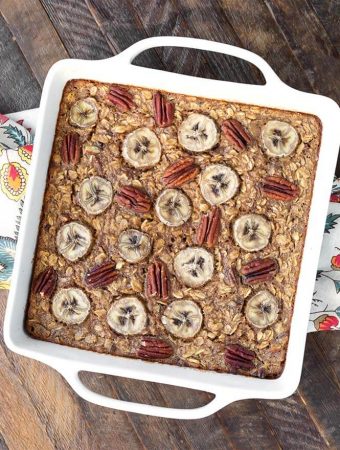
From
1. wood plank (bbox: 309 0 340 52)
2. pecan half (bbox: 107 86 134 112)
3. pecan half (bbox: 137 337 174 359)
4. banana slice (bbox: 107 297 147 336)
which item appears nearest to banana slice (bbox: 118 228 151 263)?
banana slice (bbox: 107 297 147 336)

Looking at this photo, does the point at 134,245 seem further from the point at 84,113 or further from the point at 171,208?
the point at 84,113

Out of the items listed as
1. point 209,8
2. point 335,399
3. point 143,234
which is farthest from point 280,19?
point 335,399

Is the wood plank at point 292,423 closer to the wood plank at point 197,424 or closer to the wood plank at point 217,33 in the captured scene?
the wood plank at point 197,424

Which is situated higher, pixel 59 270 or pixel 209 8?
pixel 209 8

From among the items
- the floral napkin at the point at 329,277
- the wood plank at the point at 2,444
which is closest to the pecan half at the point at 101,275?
the floral napkin at the point at 329,277

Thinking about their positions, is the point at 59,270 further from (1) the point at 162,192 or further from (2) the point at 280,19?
(2) the point at 280,19

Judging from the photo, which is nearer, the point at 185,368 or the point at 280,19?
the point at 185,368
